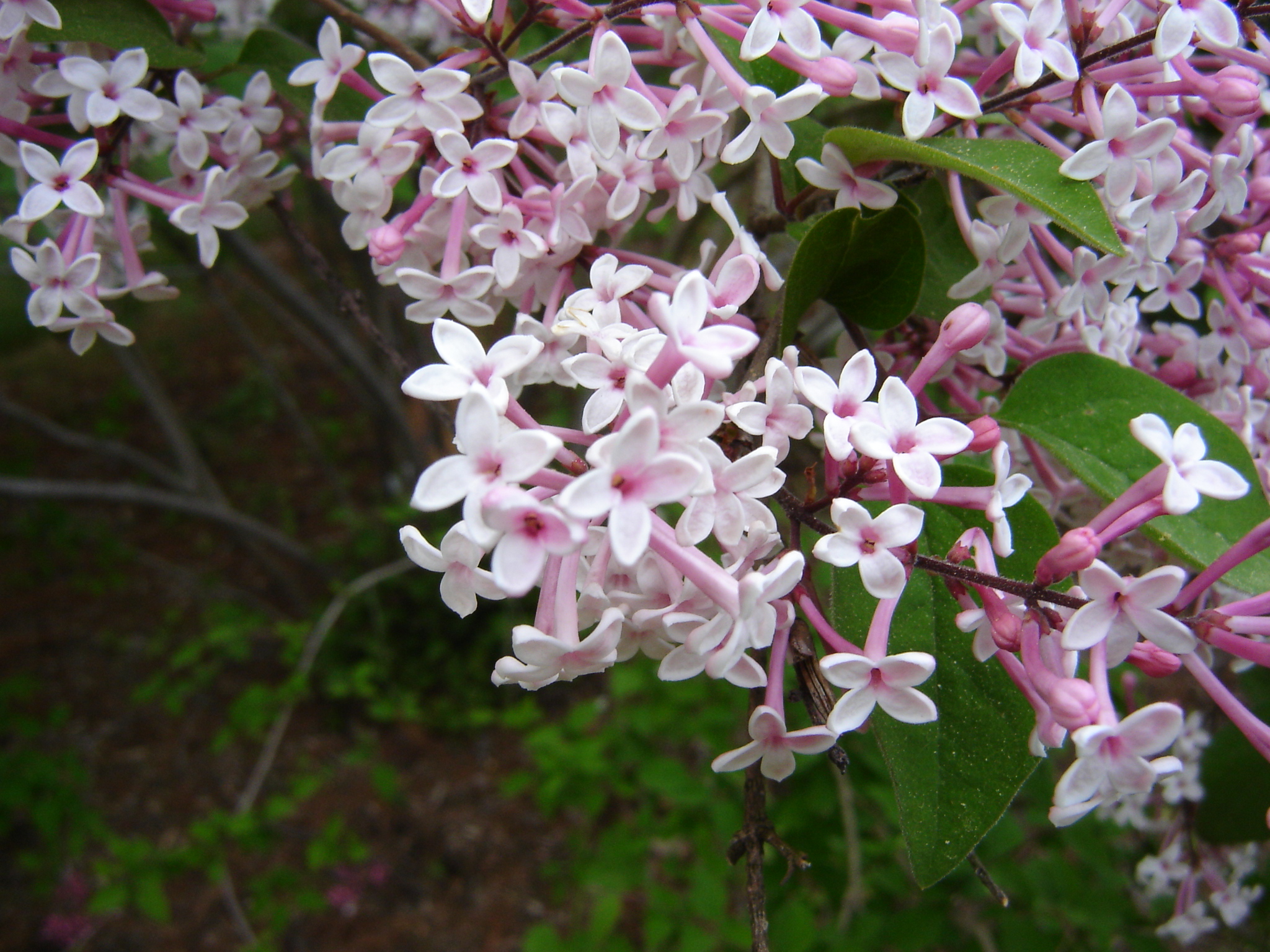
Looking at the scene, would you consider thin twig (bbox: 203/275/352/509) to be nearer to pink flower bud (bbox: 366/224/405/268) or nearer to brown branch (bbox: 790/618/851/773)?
pink flower bud (bbox: 366/224/405/268)

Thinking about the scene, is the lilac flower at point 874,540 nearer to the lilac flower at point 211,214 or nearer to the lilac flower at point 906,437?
the lilac flower at point 906,437

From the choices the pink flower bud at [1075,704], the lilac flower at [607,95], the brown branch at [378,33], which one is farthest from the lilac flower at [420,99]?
the pink flower bud at [1075,704]

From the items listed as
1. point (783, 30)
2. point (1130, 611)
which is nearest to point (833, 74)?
point (783, 30)

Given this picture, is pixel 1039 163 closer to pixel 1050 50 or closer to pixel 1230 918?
pixel 1050 50

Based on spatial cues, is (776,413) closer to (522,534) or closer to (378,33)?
(522,534)

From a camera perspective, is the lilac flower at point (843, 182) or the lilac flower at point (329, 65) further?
the lilac flower at point (329, 65)
